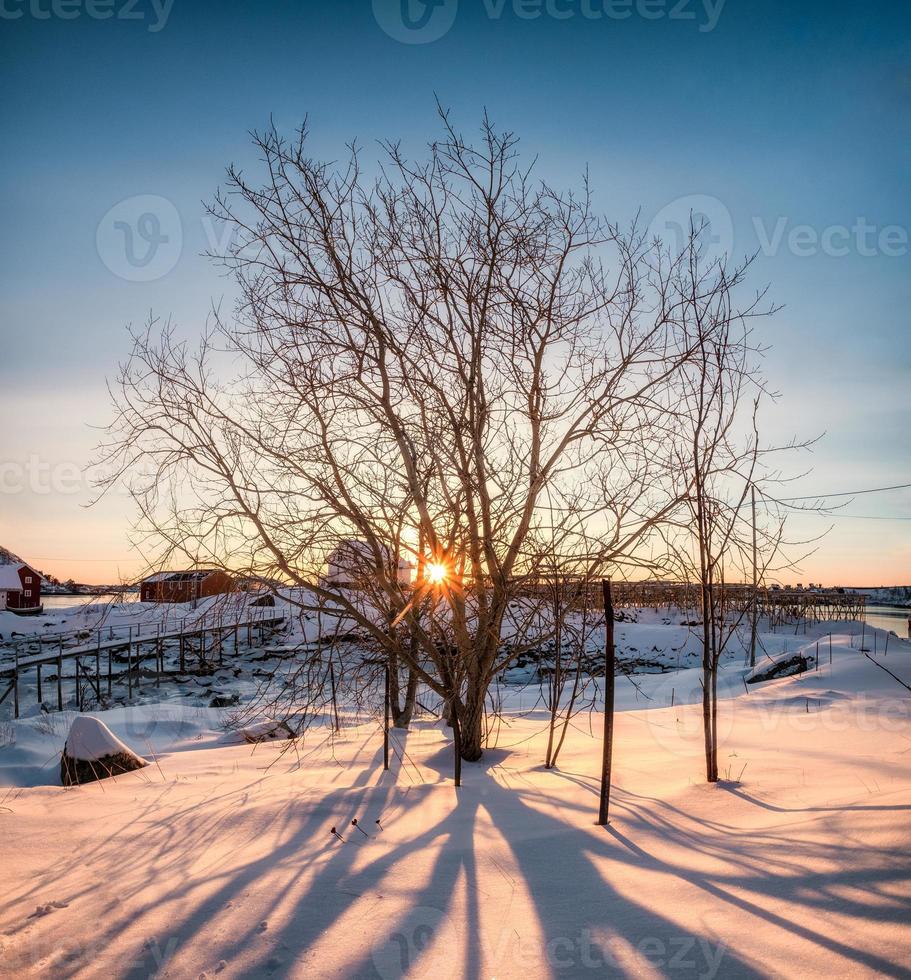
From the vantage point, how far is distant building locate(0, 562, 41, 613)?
5222 centimetres

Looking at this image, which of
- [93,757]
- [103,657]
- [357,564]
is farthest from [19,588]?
[357,564]

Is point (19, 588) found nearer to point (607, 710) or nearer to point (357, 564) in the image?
point (357, 564)

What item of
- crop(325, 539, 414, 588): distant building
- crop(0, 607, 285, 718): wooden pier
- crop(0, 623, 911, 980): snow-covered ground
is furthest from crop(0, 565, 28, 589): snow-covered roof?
crop(325, 539, 414, 588): distant building

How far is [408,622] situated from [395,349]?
262 centimetres

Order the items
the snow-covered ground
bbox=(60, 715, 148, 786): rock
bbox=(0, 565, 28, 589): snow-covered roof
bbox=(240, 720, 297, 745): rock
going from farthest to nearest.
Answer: bbox=(0, 565, 28, 589): snow-covered roof < bbox=(240, 720, 297, 745): rock < bbox=(60, 715, 148, 786): rock < the snow-covered ground

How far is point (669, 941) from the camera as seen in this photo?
9.40ft

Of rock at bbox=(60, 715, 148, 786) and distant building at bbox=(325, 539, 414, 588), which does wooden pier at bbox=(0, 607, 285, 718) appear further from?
distant building at bbox=(325, 539, 414, 588)

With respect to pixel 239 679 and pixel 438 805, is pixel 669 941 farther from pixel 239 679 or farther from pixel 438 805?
pixel 239 679

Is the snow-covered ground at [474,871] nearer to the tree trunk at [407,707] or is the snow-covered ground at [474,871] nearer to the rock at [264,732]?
the tree trunk at [407,707]

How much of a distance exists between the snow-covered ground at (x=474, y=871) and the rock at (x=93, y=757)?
0.30m

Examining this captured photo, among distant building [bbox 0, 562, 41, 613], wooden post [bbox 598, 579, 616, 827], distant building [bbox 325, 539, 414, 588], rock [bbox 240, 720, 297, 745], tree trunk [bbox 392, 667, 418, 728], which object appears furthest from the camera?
distant building [bbox 0, 562, 41, 613]

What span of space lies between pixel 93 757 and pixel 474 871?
5.62 meters

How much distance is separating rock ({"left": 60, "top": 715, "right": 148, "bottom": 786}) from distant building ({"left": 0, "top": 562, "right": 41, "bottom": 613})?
51.8m

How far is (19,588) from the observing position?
53125mm
